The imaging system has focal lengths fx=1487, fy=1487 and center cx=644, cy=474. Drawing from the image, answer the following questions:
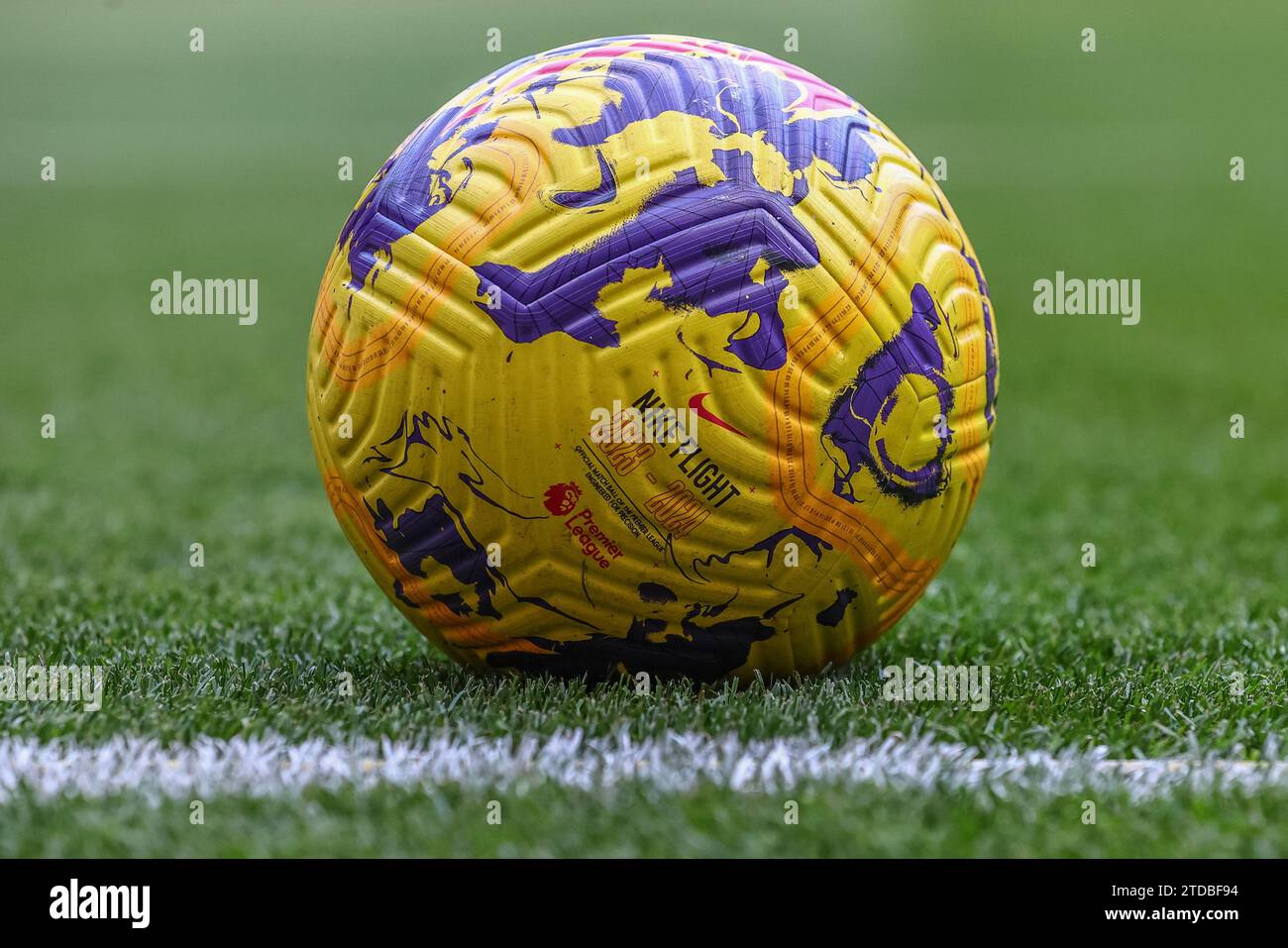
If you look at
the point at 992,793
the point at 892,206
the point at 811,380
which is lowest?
the point at 992,793

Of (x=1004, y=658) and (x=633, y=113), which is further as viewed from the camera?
(x=1004, y=658)

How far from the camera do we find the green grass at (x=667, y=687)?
2.88m

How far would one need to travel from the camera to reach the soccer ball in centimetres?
332

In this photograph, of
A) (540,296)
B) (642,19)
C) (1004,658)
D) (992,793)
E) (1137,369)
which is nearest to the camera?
(992,793)

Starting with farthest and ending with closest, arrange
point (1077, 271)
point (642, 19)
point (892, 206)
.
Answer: point (642, 19), point (1077, 271), point (892, 206)

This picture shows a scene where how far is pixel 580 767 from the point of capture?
3.15 meters

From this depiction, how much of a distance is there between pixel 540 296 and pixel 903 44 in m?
25.6

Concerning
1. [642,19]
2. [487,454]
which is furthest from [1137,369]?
[642,19]

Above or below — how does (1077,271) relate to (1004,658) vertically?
above

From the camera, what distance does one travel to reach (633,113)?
3447mm

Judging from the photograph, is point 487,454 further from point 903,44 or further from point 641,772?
point 903,44

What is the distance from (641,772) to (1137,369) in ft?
25.1
